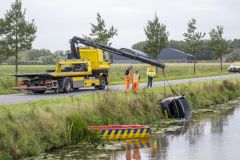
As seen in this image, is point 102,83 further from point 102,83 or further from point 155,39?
point 155,39

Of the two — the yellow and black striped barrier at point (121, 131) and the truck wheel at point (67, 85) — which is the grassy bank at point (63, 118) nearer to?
the yellow and black striped barrier at point (121, 131)

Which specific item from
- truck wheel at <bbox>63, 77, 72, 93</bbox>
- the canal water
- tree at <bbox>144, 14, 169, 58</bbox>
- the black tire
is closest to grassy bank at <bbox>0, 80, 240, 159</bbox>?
the canal water

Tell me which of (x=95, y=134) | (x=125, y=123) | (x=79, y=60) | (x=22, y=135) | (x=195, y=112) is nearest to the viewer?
(x=22, y=135)

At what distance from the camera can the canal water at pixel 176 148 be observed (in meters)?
16.5

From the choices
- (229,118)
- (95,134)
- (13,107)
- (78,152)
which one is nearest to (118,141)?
(95,134)

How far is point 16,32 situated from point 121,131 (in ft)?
60.5

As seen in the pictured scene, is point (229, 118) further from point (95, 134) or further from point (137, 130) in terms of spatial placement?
point (95, 134)

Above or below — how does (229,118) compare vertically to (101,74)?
below

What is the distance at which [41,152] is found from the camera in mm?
16484

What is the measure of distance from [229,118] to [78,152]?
12.2 m

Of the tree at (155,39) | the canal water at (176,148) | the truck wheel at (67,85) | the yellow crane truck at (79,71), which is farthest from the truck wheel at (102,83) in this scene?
the tree at (155,39)

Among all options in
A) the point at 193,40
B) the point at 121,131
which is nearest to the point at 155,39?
the point at 193,40

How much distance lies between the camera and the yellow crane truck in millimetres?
30062

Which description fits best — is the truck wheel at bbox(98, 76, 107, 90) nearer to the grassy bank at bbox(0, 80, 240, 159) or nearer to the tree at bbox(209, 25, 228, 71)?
the grassy bank at bbox(0, 80, 240, 159)
